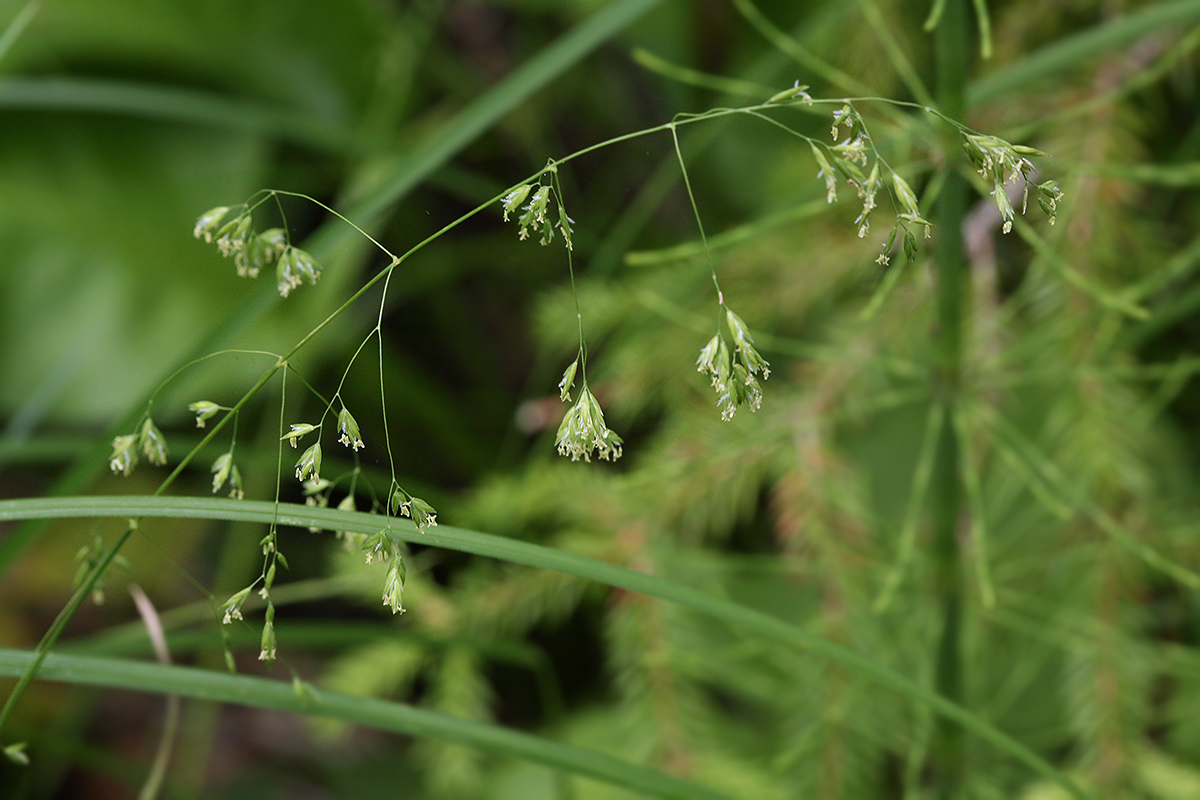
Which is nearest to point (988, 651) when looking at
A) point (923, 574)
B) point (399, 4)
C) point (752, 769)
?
point (923, 574)

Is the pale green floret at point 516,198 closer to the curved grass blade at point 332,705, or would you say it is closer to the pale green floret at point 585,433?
the pale green floret at point 585,433

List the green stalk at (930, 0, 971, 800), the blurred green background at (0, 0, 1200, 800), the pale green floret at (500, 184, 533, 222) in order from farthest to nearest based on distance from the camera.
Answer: the blurred green background at (0, 0, 1200, 800) → the green stalk at (930, 0, 971, 800) → the pale green floret at (500, 184, 533, 222)

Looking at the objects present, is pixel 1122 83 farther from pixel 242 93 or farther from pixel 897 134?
pixel 242 93

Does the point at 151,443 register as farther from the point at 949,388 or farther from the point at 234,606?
the point at 949,388

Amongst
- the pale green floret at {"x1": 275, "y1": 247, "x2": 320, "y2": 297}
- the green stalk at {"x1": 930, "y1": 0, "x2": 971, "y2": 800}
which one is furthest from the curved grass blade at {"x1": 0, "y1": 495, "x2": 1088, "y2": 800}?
the green stalk at {"x1": 930, "y1": 0, "x2": 971, "y2": 800}

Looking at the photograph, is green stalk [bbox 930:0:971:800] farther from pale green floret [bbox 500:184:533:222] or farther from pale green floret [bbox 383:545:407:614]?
pale green floret [bbox 383:545:407:614]

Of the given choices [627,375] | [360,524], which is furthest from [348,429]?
[627,375]
